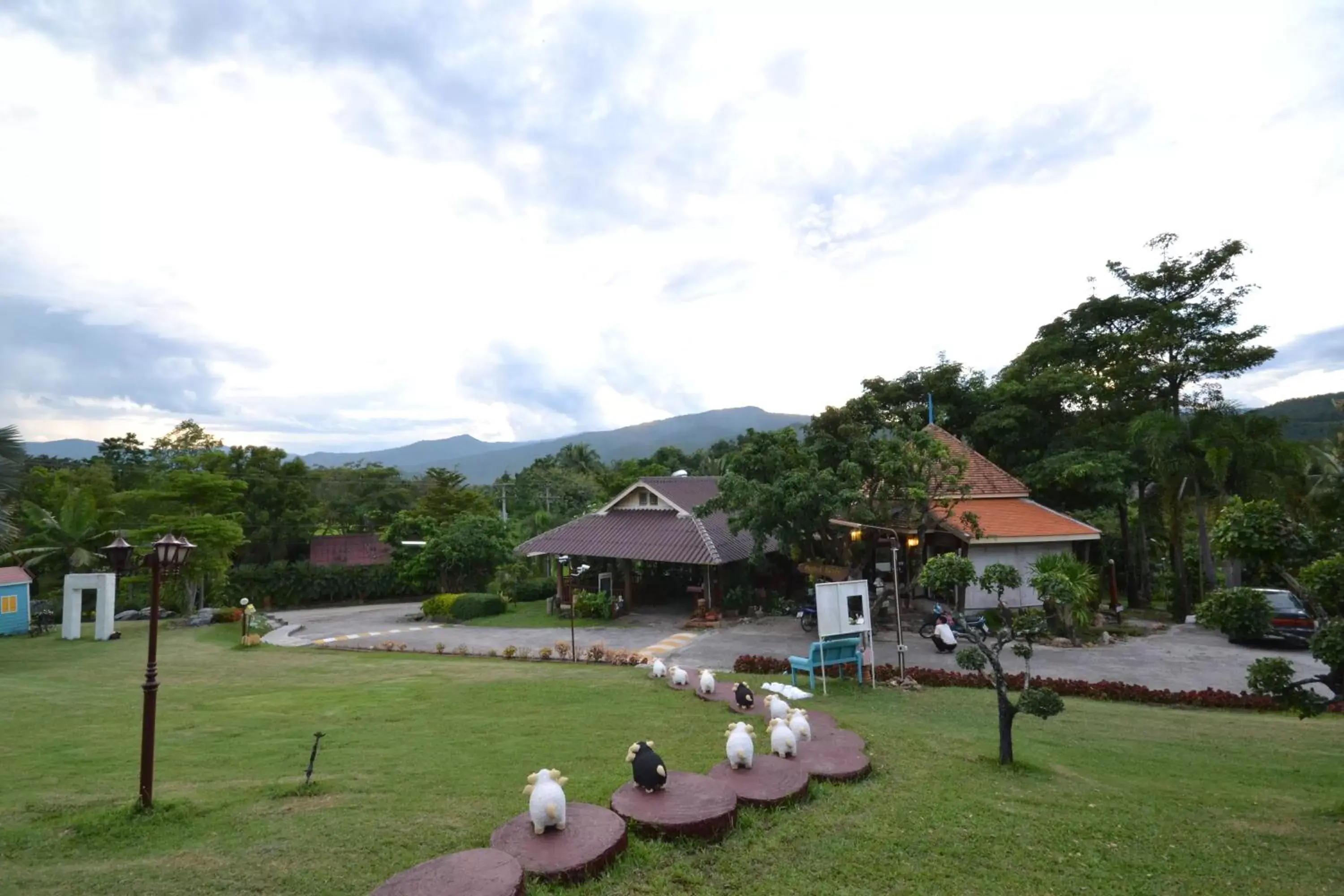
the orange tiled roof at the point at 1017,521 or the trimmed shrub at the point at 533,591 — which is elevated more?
the orange tiled roof at the point at 1017,521

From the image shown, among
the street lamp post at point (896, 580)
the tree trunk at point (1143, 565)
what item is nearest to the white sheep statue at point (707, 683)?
the street lamp post at point (896, 580)

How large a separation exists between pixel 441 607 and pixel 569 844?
904 inches

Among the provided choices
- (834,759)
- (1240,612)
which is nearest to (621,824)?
(834,759)

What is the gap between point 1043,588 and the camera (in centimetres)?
813

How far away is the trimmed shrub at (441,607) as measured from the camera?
83.7ft

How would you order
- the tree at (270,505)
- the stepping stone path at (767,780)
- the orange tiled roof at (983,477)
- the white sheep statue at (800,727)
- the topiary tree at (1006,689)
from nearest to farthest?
the stepping stone path at (767,780)
the topiary tree at (1006,689)
the white sheep statue at (800,727)
the orange tiled roof at (983,477)
the tree at (270,505)

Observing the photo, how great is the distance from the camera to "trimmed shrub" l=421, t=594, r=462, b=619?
25516 millimetres

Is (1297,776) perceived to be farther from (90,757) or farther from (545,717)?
(90,757)

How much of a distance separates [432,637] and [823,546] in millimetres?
12412

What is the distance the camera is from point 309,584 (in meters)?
31.8

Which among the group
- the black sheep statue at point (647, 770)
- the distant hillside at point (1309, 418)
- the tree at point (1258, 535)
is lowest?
the black sheep statue at point (647, 770)

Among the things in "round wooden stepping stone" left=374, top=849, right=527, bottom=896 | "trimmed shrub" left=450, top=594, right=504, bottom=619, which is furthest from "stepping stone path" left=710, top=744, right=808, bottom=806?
"trimmed shrub" left=450, top=594, right=504, bottom=619

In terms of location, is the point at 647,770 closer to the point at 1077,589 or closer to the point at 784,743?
the point at 784,743

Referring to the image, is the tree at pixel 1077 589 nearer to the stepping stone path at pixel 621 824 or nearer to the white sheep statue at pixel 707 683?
the white sheep statue at pixel 707 683
